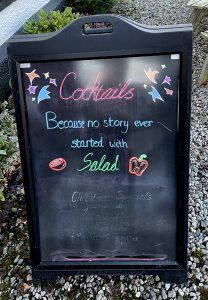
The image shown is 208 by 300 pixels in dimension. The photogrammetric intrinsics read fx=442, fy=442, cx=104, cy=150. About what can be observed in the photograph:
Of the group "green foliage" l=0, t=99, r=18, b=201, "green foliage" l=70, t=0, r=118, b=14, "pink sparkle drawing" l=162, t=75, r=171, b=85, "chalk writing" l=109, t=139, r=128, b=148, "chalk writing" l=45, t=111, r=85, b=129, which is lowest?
"green foliage" l=0, t=99, r=18, b=201

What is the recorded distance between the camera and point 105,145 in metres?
2.11

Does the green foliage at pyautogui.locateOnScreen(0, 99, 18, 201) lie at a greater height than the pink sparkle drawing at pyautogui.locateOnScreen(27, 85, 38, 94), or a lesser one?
lesser

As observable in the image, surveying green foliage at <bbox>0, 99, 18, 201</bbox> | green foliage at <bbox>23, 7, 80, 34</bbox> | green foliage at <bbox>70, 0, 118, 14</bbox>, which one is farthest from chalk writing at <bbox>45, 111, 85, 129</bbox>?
green foliage at <bbox>70, 0, 118, 14</bbox>

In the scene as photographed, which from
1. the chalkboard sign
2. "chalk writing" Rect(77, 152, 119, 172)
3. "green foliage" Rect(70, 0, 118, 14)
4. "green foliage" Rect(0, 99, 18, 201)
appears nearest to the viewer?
the chalkboard sign

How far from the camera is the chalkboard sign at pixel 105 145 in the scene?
1909mm

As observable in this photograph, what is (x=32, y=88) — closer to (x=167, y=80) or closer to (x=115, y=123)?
(x=115, y=123)

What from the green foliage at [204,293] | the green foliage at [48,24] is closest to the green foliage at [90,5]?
the green foliage at [48,24]

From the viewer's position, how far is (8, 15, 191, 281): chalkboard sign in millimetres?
1909

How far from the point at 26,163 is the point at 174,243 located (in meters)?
0.87

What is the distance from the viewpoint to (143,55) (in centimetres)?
189

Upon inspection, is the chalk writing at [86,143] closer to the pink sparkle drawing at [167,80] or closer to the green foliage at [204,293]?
the pink sparkle drawing at [167,80]

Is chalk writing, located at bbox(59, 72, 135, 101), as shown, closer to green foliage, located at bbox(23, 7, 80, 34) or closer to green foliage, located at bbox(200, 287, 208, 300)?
green foliage, located at bbox(200, 287, 208, 300)

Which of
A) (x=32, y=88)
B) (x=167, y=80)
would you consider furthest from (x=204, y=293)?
(x=32, y=88)

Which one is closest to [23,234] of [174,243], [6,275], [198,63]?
[6,275]
